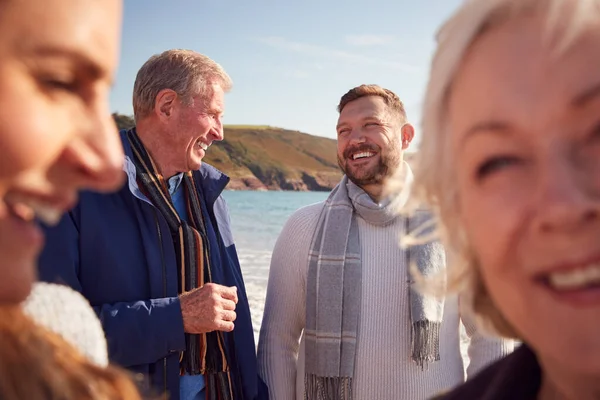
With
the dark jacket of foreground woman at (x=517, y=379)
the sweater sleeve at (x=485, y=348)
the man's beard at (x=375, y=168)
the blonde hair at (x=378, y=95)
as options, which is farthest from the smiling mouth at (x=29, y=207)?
the blonde hair at (x=378, y=95)

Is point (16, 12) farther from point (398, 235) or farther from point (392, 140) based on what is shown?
point (392, 140)

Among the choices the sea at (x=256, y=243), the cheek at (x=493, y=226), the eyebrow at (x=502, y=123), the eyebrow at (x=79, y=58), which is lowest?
the sea at (x=256, y=243)

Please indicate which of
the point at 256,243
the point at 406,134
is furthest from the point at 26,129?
the point at 256,243

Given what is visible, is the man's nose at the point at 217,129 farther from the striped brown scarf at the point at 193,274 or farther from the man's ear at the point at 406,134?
the man's ear at the point at 406,134

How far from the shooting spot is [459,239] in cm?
124

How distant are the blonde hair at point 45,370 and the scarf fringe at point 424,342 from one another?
7.52 ft

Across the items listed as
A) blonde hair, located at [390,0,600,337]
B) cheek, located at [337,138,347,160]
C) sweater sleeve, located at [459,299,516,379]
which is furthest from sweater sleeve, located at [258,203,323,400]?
blonde hair, located at [390,0,600,337]

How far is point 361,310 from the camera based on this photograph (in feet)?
10.6

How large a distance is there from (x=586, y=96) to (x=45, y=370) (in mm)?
920

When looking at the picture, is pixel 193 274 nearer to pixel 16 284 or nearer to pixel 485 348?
pixel 485 348

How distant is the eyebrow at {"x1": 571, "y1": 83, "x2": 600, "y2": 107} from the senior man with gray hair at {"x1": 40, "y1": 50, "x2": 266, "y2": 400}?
86.8 inches

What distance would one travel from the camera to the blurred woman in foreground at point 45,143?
0.73 meters

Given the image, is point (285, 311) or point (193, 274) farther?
point (285, 311)

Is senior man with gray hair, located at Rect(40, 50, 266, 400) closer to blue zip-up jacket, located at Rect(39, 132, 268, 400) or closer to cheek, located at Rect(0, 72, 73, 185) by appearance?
blue zip-up jacket, located at Rect(39, 132, 268, 400)
